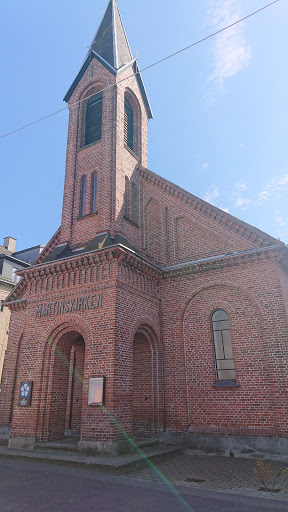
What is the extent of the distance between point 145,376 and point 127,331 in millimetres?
2607

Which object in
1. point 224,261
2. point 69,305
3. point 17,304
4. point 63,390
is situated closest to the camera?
point 69,305

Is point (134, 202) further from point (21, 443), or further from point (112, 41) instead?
point (21, 443)

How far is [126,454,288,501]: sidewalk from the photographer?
7.04 meters

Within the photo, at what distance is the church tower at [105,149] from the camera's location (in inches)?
552

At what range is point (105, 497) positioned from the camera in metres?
6.57

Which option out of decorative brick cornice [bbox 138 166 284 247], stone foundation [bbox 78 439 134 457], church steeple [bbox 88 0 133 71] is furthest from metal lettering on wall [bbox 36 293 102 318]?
church steeple [bbox 88 0 133 71]

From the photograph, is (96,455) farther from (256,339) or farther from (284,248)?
(284,248)

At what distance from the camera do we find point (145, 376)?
12930 mm

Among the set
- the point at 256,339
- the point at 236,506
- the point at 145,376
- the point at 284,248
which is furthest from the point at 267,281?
the point at 236,506

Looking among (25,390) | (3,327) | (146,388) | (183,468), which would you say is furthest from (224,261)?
(3,327)

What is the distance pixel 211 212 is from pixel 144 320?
518cm

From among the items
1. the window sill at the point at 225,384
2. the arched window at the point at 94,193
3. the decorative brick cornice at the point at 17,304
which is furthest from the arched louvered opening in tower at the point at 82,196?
the window sill at the point at 225,384

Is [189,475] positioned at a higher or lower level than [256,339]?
lower

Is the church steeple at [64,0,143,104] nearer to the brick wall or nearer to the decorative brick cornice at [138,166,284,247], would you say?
the decorative brick cornice at [138,166,284,247]
